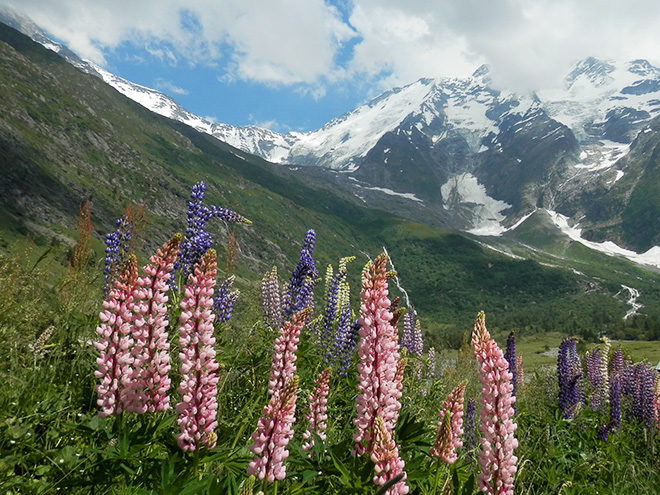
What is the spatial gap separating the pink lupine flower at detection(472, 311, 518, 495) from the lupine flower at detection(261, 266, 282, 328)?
23.3ft

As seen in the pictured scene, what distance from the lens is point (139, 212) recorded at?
1030 centimetres

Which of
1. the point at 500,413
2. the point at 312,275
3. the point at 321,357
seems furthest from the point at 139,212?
the point at 500,413

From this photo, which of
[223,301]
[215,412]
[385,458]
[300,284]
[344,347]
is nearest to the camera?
[385,458]

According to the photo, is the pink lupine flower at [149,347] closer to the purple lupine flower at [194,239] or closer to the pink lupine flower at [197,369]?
the pink lupine flower at [197,369]

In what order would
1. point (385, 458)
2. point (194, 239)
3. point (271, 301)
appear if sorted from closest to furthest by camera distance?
point (385, 458) → point (194, 239) → point (271, 301)

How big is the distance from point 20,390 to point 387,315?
4.52 m

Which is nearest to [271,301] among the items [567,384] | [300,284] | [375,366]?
[300,284]

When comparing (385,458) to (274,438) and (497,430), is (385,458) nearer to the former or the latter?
(274,438)

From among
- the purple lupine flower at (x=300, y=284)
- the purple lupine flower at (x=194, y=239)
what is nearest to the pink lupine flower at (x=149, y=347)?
the purple lupine flower at (x=194, y=239)

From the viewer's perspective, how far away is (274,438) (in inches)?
132

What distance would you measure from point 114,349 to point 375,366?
7.46ft

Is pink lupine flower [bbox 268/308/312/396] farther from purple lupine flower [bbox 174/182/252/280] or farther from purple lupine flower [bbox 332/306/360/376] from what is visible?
purple lupine flower [bbox 332/306/360/376]

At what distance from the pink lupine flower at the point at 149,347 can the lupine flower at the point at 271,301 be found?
6520mm

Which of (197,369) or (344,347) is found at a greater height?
(344,347)
